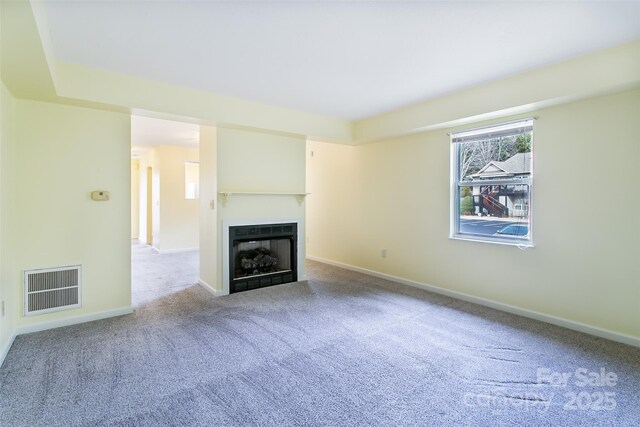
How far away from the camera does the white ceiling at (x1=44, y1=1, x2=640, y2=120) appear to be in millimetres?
2043

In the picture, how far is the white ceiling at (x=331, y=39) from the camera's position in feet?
6.70

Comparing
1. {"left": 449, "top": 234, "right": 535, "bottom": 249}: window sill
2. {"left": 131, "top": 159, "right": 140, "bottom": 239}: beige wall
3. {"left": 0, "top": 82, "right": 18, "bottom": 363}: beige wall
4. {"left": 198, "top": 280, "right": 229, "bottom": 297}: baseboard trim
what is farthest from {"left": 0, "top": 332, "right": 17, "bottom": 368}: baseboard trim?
{"left": 131, "top": 159, "right": 140, "bottom": 239}: beige wall

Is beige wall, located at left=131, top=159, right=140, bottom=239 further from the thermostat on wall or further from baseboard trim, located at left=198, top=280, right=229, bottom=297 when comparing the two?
the thermostat on wall

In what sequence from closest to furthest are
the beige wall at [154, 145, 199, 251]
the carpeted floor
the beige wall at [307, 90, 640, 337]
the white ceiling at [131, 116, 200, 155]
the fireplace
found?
the carpeted floor → the beige wall at [307, 90, 640, 337] → the fireplace → the white ceiling at [131, 116, 200, 155] → the beige wall at [154, 145, 199, 251]

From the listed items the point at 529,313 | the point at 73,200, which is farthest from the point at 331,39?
the point at 529,313

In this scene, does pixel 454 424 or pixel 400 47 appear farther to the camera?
pixel 400 47

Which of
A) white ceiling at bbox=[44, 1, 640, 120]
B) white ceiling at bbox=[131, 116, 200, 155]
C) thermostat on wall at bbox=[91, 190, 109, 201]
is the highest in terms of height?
white ceiling at bbox=[131, 116, 200, 155]

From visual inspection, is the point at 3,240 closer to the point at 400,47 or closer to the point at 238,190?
the point at 238,190

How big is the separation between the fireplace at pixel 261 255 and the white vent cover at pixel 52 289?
165cm

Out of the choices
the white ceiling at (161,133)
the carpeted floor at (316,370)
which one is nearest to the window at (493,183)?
the carpeted floor at (316,370)

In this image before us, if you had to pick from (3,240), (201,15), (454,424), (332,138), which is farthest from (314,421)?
(332,138)

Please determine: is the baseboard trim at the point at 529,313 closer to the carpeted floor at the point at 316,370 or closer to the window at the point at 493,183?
the carpeted floor at the point at 316,370

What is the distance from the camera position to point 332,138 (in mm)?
4820

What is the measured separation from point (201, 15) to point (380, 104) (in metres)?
2.54
